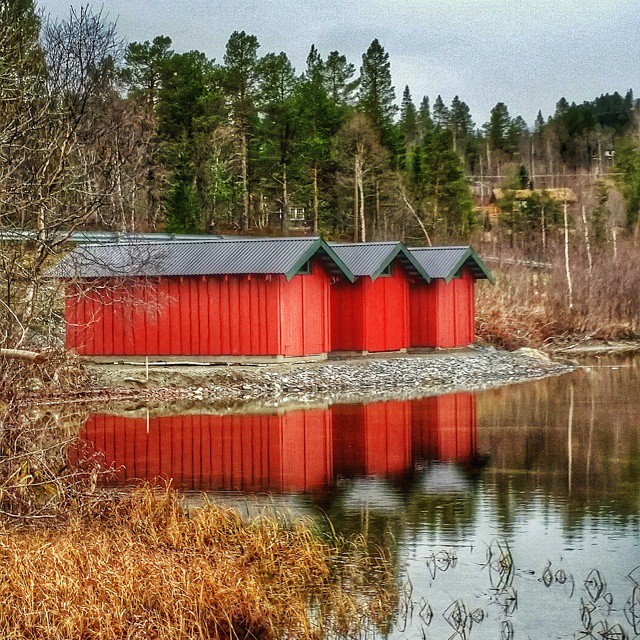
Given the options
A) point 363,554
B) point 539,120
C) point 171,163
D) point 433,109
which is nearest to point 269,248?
point 363,554

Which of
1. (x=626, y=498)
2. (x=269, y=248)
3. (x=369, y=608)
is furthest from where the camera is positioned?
(x=269, y=248)

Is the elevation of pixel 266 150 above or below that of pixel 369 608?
above

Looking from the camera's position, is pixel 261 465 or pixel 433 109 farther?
pixel 433 109

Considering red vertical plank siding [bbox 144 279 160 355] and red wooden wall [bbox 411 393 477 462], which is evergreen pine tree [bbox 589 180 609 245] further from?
red wooden wall [bbox 411 393 477 462]

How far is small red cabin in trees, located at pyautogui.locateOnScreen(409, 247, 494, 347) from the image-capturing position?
38500mm

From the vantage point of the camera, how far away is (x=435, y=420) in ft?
79.6

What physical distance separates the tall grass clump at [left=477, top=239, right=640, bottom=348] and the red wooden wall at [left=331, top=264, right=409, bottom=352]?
7.22 meters

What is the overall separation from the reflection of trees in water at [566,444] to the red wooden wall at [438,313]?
594 centimetres

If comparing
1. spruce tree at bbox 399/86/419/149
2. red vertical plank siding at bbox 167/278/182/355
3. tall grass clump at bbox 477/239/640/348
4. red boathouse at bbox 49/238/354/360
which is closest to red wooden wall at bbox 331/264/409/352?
red boathouse at bbox 49/238/354/360

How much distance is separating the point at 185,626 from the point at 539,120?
12747 centimetres

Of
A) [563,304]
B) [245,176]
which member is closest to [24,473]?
[563,304]

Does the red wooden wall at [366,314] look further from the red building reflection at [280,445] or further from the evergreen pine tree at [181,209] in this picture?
the evergreen pine tree at [181,209]

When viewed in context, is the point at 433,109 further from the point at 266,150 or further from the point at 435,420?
the point at 435,420

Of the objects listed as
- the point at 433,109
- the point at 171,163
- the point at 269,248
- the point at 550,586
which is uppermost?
the point at 433,109
